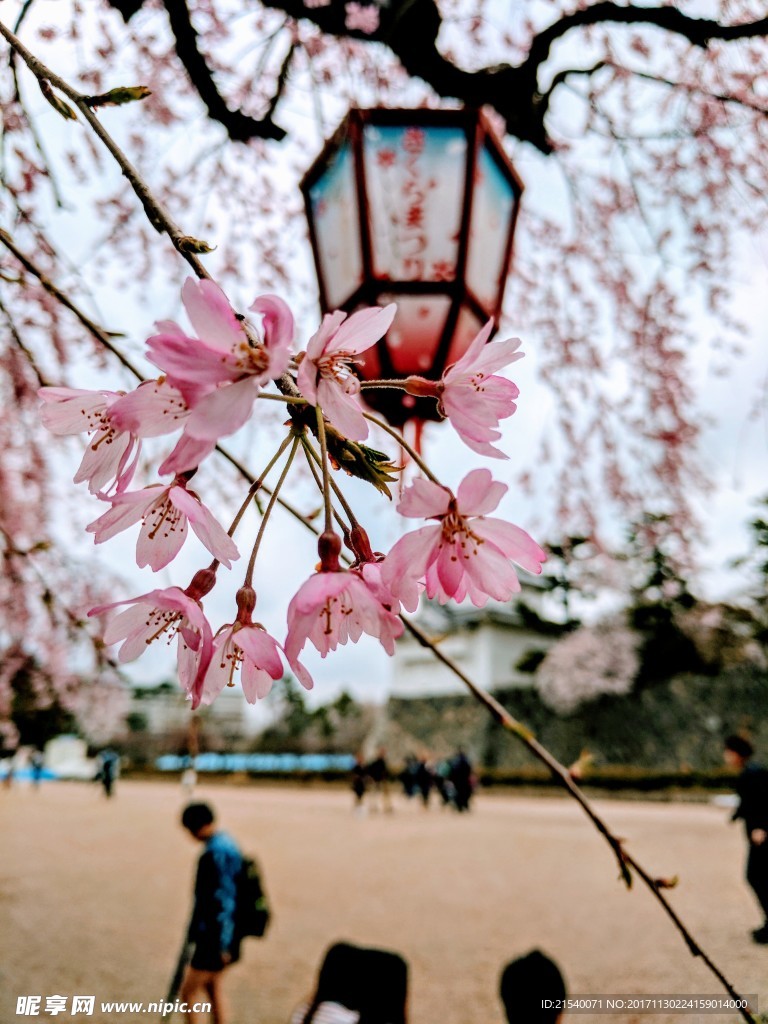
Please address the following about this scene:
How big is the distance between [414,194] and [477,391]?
44.9 inches

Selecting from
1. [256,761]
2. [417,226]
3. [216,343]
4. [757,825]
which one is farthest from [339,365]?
[256,761]

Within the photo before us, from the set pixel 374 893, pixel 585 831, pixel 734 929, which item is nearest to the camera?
pixel 734 929

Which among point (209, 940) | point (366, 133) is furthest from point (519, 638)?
point (366, 133)

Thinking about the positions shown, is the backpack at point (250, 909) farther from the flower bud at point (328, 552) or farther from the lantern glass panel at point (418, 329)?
the flower bud at point (328, 552)

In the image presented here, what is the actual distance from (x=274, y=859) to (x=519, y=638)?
18834 mm

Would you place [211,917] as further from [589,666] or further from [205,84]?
[589,666]

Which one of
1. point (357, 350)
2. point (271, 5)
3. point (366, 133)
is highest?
point (271, 5)

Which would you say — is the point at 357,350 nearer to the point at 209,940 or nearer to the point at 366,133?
the point at 366,133

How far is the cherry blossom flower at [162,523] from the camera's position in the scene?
529 mm

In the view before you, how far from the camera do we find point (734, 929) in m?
4.57

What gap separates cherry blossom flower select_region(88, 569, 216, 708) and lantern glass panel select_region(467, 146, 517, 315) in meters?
1.10

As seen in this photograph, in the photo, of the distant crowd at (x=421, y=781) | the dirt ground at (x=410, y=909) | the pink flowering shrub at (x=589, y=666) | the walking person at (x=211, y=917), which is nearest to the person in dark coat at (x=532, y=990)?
the dirt ground at (x=410, y=909)

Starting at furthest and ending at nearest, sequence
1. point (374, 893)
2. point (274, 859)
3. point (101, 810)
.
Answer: point (101, 810) → point (274, 859) → point (374, 893)

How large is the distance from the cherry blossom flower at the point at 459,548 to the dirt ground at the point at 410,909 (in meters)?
1.22
